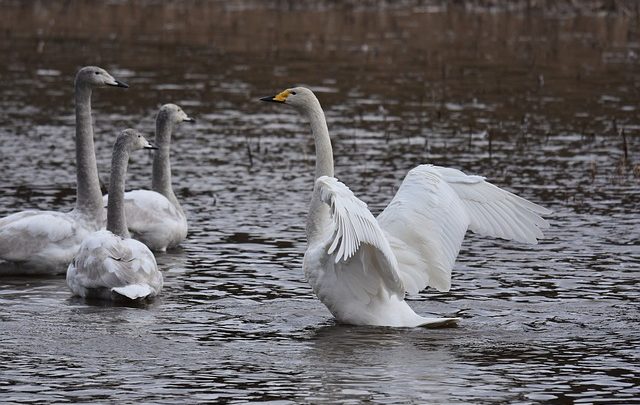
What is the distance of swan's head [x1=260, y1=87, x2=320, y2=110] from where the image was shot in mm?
10992

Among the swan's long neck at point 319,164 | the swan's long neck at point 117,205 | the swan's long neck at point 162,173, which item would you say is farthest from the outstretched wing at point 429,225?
the swan's long neck at point 162,173

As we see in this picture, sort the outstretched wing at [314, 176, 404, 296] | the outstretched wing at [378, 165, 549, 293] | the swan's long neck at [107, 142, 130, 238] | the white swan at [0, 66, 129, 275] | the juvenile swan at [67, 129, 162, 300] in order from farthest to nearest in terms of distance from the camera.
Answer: the white swan at [0, 66, 129, 275]
the swan's long neck at [107, 142, 130, 238]
the juvenile swan at [67, 129, 162, 300]
the outstretched wing at [378, 165, 549, 293]
the outstretched wing at [314, 176, 404, 296]

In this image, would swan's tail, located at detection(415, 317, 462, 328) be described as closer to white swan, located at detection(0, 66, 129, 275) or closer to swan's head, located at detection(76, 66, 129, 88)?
white swan, located at detection(0, 66, 129, 275)

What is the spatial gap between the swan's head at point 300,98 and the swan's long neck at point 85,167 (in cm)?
223

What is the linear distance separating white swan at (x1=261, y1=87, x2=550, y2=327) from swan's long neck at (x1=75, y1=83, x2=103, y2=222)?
8.30 feet

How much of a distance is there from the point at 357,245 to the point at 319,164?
186cm

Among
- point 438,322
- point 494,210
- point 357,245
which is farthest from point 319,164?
point 357,245

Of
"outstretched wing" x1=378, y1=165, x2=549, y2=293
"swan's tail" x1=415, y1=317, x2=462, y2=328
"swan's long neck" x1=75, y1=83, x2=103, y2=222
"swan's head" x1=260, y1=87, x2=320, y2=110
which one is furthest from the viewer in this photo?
"swan's long neck" x1=75, y1=83, x2=103, y2=222

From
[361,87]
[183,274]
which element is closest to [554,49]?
[361,87]

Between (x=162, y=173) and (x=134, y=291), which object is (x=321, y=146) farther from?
(x=162, y=173)

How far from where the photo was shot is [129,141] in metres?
12.3

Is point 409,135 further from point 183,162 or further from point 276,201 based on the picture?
point 276,201

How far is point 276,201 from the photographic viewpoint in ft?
51.6

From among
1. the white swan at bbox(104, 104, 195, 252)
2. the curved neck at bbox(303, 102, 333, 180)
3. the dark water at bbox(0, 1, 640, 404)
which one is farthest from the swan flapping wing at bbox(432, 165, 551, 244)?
the white swan at bbox(104, 104, 195, 252)
